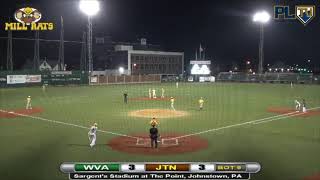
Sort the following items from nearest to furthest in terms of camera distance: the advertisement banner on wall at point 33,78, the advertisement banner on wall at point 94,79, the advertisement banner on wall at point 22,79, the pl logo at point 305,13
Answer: the pl logo at point 305,13 → the advertisement banner on wall at point 22,79 → the advertisement banner on wall at point 33,78 → the advertisement banner on wall at point 94,79

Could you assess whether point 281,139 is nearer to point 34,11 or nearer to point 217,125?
point 217,125

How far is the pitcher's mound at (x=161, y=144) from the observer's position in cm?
1912

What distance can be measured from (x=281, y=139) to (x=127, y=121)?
459 inches

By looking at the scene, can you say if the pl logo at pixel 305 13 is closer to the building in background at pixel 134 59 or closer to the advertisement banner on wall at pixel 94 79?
the advertisement banner on wall at pixel 94 79

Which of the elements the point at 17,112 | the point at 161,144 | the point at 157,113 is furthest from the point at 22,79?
the point at 161,144

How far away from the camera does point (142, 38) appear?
114 m

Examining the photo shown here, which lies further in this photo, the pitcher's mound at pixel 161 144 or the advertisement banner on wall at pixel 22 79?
the advertisement banner on wall at pixel 22 79

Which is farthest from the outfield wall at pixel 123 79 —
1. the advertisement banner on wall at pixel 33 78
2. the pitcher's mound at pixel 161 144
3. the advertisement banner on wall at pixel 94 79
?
the pitcher's mound at pixel 161 144

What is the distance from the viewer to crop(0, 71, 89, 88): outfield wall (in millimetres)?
61719

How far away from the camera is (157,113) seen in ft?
111
